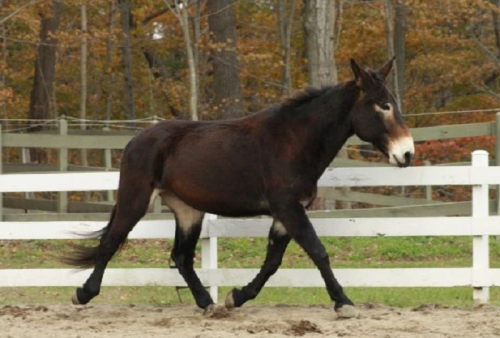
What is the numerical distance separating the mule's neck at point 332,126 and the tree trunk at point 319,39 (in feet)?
26.2

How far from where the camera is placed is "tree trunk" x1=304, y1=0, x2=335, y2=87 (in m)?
17.2

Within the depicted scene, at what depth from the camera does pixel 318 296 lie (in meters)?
11.4

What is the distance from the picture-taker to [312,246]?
890 centimetres

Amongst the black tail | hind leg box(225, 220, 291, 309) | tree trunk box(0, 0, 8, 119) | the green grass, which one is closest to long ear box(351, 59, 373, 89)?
hind leg box(225, 220, 291, 309)

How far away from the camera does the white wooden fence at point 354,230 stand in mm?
9938

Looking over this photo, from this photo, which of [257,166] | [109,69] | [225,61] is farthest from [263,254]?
[109,69]

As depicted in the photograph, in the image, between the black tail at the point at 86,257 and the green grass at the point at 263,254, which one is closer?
the black tail at the point at 86,257

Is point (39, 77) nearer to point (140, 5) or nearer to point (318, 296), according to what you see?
point (140, 5)

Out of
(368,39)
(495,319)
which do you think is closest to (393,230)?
(495,319)

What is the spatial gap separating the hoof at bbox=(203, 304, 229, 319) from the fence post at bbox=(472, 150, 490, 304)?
240cm

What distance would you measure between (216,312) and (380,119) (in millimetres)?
2157

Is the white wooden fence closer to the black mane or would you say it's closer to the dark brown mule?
the dark brown mule

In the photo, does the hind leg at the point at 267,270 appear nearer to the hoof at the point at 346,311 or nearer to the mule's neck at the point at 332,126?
the mule's neck at the point at 332,126

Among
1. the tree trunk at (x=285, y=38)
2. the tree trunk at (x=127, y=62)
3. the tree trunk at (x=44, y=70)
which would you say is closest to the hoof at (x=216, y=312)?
the tree trunk at (x=285, y=38)
